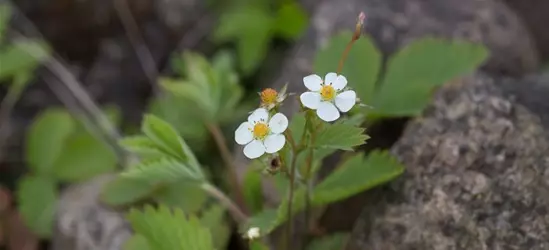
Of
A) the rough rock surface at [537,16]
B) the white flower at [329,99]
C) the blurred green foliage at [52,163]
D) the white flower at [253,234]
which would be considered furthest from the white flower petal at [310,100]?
the rough rock surface at [537,16]

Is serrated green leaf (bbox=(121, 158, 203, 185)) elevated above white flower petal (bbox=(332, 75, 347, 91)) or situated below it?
above

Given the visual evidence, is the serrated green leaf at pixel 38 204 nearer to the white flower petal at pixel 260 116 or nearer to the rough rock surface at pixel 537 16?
the white flower petal at pixel 260 116

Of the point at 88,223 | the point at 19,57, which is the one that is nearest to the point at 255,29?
the point at 19,57

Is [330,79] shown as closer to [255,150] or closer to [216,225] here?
[255,150]

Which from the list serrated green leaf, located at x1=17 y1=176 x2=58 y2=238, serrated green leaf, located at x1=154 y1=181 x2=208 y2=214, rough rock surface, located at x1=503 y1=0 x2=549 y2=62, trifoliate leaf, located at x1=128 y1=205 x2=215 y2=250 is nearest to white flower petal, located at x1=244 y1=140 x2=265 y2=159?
trifoliate leaf, located at x1=128 y1=205 x2=215 y2=250

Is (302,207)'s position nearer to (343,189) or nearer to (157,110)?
(343,189)

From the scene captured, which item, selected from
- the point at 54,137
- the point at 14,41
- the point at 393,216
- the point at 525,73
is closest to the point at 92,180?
the point at 54,137

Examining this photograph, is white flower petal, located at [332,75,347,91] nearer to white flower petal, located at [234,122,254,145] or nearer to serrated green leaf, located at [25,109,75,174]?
white flower petal, located at [234,122,254,145]
